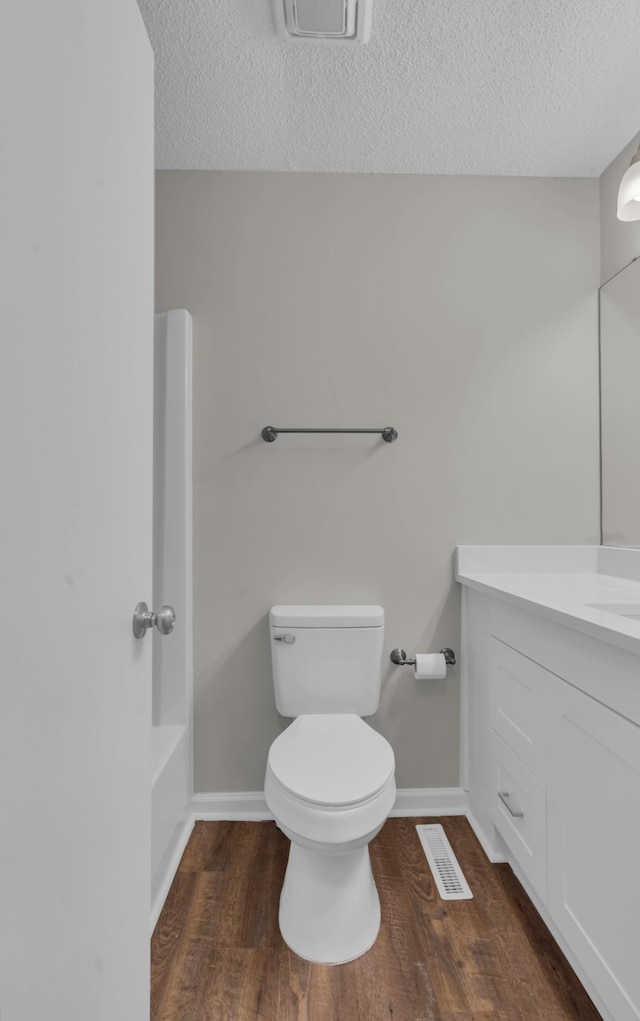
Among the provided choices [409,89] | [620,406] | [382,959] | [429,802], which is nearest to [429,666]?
[429,802]

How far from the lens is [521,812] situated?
148 centimetres

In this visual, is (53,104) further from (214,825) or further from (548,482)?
(214,825)

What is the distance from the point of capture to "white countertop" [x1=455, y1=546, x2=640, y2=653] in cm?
128

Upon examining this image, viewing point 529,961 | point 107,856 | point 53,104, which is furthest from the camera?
point 529,961

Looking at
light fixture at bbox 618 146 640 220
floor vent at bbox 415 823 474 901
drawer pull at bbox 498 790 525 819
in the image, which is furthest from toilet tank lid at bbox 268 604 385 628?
light fixture at bbox 618 146 640 220

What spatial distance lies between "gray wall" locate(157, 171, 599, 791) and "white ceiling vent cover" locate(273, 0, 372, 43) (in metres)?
0.57

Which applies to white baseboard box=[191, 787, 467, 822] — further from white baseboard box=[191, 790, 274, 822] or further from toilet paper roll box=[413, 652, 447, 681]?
toilet paper roll box=[413, 652, 447, 681]

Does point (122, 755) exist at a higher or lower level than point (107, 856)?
higher

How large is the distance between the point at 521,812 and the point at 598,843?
1.36 feet

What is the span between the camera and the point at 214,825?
191 cm

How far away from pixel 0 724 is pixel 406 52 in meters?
1.78

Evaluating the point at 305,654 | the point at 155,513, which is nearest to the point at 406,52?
the point at 155,513

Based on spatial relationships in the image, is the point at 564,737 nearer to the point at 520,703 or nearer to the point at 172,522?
the point at 520,703

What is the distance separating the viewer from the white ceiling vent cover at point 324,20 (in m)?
1.32
